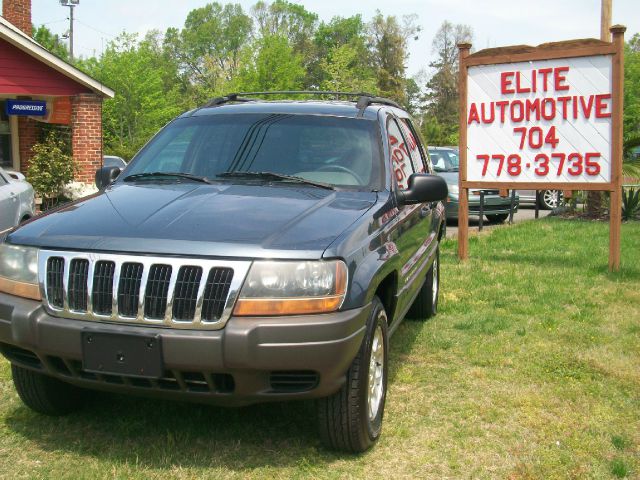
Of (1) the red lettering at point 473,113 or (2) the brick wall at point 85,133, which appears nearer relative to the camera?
(1) the red lettering at point 473,113

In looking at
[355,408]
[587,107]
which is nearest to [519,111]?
[587,107]

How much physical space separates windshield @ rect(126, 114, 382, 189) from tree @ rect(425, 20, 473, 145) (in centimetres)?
6454

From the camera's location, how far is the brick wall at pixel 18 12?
818 inches

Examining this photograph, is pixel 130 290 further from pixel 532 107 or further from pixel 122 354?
pixel 532 107

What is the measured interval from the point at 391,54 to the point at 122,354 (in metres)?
69.3

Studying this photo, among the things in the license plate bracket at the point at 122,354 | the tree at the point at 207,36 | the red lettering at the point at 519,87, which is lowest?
the license plate bracket at the point at 122,354

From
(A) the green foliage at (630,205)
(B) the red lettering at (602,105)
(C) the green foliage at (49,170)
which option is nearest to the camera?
(B) the red lettering at (602,105)

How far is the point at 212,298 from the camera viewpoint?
10.4 feet

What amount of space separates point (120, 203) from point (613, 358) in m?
3.62

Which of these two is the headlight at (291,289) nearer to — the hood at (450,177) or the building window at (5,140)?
the hood at (450,177)

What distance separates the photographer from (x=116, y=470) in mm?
3404

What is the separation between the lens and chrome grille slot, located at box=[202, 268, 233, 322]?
10.4ft

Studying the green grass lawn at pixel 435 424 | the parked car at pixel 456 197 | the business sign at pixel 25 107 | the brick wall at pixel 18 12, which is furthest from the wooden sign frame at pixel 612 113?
the brick wall at pixel 18 12

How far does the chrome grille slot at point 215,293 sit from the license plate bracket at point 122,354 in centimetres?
23
